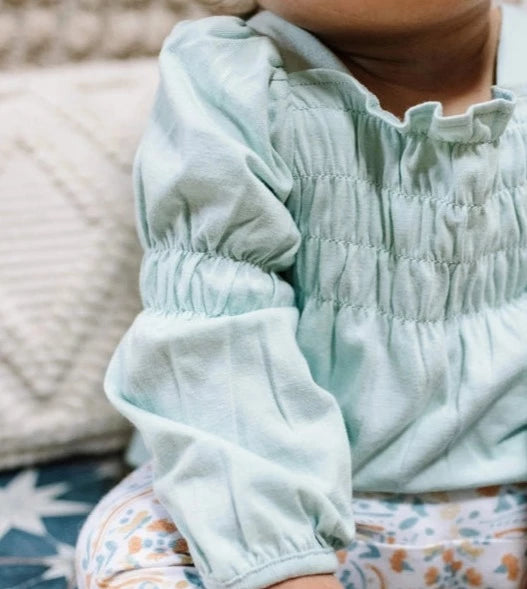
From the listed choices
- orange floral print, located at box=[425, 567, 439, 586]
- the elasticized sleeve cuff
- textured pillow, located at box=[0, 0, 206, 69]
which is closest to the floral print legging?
orange floral print, located at box=[425, 567, 439, 586]

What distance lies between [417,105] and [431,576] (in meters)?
0.35

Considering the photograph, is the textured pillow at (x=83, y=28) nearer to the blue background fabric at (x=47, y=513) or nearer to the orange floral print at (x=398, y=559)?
the blue background fabric at (x=47, y=513)

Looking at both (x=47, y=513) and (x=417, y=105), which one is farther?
(x=47, y=513)

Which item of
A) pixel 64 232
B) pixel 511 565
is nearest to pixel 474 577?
pixel 511 565

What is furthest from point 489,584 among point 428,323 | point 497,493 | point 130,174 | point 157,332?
point 130,174

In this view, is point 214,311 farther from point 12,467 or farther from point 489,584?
point 12,467

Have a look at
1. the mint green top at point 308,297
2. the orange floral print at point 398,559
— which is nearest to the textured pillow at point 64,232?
the mint green top at point 308,297

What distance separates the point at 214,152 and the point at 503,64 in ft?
0.80

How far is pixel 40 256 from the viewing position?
0.87 metres

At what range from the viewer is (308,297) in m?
0.69

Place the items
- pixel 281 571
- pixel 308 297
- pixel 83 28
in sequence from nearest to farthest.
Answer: pixel 281 571, pixel 308 297, pixel 83 28

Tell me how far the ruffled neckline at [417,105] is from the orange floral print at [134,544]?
34cm

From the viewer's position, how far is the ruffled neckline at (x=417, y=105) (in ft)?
2.06

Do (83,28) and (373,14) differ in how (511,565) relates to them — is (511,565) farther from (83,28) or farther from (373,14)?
(83,28)
